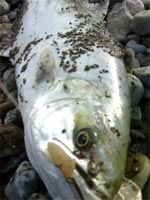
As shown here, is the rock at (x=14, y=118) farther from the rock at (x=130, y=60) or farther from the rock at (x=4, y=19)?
the rock at (x=4, y=19)

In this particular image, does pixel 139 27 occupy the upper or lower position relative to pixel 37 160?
lower

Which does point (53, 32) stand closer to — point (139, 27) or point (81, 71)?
point (81, 71)

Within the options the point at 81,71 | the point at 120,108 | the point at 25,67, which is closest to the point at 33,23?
the point at 25,67

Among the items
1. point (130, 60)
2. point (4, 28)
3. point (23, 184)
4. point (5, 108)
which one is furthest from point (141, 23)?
point (23, 184)

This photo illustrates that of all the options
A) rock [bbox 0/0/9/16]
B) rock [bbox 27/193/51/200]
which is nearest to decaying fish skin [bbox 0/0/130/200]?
rock [bbox 27/193/51/200]

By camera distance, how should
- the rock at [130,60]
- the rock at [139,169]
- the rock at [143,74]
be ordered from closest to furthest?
1. the rock at [139,169]
2. the rock at [143,74]
3. the rock at [130,60]

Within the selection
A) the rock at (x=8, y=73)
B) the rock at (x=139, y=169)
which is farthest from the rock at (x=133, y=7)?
the rock at (x=139, y=169)

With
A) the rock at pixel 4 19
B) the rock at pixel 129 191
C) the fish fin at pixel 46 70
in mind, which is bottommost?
the rock at pixel 129 191
